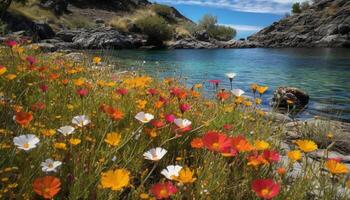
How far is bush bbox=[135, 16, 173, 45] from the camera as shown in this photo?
5553 centimetres

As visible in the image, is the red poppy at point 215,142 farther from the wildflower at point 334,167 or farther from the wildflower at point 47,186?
the wildflower at point 47,186

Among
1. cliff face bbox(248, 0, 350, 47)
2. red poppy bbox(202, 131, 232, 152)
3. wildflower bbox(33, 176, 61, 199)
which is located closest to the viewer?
wildflower bbox(33, 176, 61, 199)

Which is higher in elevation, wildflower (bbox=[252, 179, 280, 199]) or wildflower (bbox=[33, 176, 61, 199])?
wildflower (bbox=[33, 176, 61, 199])

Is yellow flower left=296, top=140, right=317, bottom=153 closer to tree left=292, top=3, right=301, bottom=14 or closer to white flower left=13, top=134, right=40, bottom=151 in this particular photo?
white flower left=13, top=134, right=40, bottom=151

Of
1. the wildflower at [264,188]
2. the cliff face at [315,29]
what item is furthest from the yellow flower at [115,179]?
the cliff face at [315,29]

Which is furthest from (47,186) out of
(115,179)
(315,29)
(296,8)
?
(296,8)

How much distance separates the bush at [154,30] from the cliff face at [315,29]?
17.0 metres

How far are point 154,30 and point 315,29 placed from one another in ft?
99.1

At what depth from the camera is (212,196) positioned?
2.12 meters

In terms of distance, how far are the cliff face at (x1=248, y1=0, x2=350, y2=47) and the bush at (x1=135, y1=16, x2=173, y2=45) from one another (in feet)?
55.8

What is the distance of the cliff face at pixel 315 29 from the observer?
61.6 metres

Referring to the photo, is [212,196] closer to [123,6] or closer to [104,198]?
[104,198]

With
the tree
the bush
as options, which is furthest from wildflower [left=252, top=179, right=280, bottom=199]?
the tree

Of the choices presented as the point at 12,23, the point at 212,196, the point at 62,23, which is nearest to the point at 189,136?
the point at 212,196
